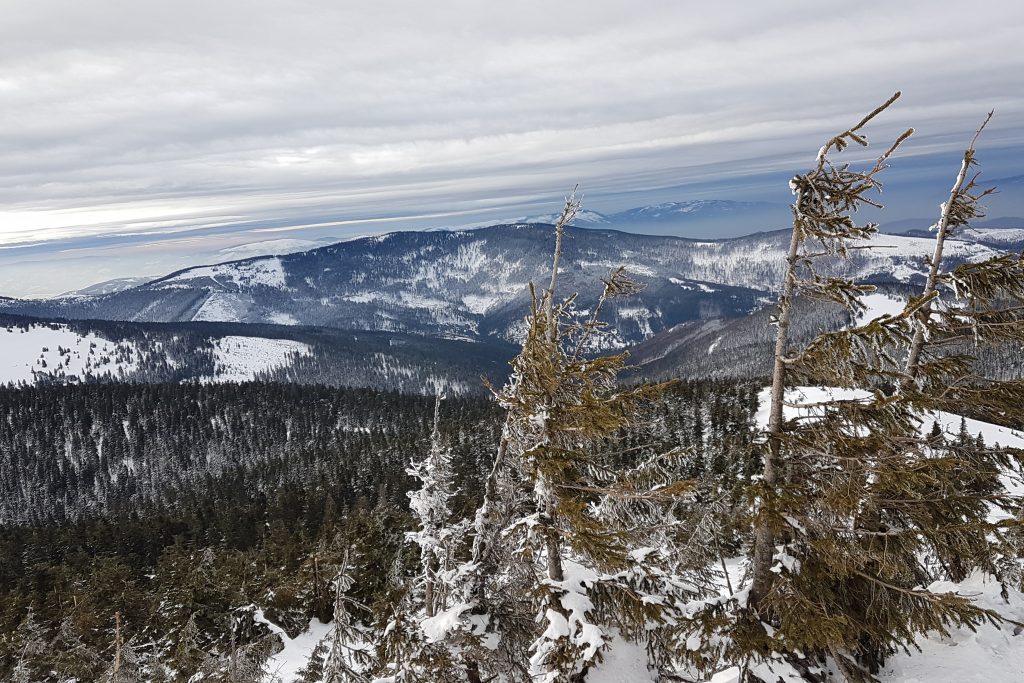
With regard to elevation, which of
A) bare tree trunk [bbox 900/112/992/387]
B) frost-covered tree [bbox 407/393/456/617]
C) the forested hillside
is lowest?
the forested hillside

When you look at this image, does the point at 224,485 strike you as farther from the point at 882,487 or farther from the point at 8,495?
the point at 882,487

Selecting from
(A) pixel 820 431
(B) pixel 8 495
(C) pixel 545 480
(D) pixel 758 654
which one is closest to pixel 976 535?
(A) pixel 820 431

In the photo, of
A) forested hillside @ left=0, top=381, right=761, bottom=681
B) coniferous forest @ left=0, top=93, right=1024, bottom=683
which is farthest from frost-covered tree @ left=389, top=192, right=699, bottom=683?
forested hillside @ left=0, top=381, right=761, bottom=681

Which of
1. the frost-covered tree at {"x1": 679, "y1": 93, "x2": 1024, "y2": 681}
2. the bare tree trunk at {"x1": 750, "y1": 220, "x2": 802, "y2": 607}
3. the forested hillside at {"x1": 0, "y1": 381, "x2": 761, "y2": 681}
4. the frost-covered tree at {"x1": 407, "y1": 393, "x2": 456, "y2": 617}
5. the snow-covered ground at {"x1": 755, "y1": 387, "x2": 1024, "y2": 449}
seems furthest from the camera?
the forested hillside at {"x1": 0, "y1": 381, "x2": 761, "y2": 681}

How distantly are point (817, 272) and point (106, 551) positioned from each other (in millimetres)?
107516

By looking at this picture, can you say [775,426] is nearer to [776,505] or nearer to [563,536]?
[776,505]

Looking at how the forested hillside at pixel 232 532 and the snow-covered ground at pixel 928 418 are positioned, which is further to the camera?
the forested hillside at pixel 232 532

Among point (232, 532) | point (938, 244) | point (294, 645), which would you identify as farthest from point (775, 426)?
point (232, 532)

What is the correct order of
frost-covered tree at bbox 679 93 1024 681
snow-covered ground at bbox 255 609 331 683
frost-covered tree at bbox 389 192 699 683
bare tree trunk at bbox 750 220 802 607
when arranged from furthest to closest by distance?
1. snow-covered ground at bbox 255 609 331 683
2. frost-covered tree at bbox 389 192 699 683
3. bare tree trunk at bbox 750 220 802 607
4. frost-covered tree at bbox 679 93 1024 681

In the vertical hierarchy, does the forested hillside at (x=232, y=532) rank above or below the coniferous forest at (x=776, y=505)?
below

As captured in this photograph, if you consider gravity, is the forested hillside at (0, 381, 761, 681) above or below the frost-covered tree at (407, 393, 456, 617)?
below

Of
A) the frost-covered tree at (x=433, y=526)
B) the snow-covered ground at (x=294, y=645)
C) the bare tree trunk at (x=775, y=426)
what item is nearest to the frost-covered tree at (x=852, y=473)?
the bare tree trunk at (x=775, y=426)

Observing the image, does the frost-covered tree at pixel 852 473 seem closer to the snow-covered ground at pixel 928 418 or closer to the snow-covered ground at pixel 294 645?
the snow-covered ground at pixel 928 418

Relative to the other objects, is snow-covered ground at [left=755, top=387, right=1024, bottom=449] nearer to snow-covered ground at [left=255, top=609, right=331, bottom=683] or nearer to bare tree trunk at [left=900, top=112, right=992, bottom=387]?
bare tree trunk at [left=900, top=112, right=992, bottom=387]
